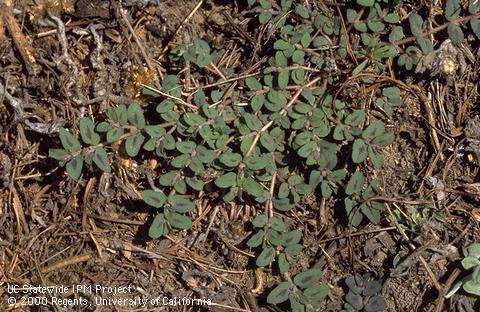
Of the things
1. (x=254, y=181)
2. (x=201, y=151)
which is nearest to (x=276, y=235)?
(x=254, y=181)

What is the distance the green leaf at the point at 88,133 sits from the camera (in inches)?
106

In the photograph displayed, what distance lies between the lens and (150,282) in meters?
2.87

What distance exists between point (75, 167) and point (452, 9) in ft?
5.40

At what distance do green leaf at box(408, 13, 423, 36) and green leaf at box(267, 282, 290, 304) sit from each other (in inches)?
45.3

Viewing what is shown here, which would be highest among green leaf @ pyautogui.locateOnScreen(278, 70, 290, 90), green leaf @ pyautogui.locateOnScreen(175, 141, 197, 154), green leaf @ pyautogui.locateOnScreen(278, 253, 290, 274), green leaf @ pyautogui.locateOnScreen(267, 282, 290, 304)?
green leaf @ pyautogui.locateOnScreen(278, 70, 290, 90)

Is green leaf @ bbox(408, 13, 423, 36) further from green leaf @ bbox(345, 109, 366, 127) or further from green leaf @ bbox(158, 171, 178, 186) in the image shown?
green leaf @ bbox(158, 171, 178, 186)

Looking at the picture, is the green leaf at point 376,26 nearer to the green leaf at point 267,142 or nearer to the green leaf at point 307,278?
the green leaf at point 267,142

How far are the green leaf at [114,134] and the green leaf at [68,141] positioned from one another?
13 cm

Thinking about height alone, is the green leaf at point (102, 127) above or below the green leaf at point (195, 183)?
above

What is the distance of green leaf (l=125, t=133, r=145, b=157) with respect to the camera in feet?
8.85

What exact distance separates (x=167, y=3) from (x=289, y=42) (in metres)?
0.57

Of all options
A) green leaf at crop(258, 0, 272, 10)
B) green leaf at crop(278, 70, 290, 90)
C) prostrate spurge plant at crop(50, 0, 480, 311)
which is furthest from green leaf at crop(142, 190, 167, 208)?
green leaf at crop(258, 0, 272, 10)

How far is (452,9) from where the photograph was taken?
2785 millimetres

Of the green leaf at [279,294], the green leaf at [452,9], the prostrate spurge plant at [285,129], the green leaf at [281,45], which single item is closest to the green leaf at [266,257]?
the prostrate spurge plant at [285,129]
